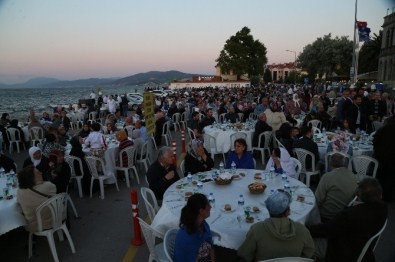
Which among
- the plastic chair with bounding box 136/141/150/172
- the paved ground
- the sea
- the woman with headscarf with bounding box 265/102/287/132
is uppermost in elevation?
the woman with headscarf with bounding box 265/102/287/132

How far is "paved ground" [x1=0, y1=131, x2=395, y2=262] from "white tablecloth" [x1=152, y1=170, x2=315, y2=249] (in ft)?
2.76

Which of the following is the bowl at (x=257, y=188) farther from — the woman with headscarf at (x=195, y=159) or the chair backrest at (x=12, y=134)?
the chair backrest at (x=12, y=134)

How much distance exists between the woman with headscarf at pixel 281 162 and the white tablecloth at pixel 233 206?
0.44m

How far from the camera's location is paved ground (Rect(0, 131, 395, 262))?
14.7ft

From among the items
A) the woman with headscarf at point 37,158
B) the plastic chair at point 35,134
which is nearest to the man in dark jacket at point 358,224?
the woman with headscarf at point 37,158

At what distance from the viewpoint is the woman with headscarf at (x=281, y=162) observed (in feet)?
17.6

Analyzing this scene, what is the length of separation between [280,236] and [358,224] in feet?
3.14

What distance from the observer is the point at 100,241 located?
501cm

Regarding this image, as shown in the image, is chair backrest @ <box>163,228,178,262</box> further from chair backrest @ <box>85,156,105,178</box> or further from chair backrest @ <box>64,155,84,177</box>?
chair backrest @ <box>64,155,84,177</box>

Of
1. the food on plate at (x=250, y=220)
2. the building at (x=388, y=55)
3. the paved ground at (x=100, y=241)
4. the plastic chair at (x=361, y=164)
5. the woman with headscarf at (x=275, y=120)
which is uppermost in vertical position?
the building at (x=388, y=55)

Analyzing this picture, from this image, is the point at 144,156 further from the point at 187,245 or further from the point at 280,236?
the point at 280,236

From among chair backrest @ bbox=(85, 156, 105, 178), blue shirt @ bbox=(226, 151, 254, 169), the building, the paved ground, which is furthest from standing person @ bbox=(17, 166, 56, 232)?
the building

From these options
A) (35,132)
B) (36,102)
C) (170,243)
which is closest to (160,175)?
(170,243)

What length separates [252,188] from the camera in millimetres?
4293
